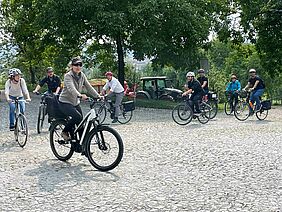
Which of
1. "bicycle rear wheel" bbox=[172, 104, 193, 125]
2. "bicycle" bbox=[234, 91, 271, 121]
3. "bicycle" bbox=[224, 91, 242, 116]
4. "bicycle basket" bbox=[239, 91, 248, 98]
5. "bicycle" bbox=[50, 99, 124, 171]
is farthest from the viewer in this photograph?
"bicycle" bbox=[224, 91, 242, 116]

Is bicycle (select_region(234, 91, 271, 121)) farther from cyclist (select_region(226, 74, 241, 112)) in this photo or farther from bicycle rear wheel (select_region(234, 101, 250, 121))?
cyclist (select_region(226, 74, 241, 112))

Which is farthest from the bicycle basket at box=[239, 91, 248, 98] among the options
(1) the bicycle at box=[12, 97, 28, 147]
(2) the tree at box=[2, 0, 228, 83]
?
(1) the bicycle at box=[12, 97, 28, 147]

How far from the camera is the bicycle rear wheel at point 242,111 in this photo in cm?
1615

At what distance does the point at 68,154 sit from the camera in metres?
8.13

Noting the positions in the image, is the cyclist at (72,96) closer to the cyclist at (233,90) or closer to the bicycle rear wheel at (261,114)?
the bicycle rear wheel at (261,114)

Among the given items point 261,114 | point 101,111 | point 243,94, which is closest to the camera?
point 101,111

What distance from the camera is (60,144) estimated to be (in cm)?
819

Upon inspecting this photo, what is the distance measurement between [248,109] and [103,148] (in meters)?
10.0

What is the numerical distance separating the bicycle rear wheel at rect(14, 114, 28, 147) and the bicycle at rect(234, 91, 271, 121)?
28.6 ft

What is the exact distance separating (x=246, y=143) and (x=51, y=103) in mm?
4377

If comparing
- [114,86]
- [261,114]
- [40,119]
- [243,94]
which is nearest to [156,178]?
[40,119]

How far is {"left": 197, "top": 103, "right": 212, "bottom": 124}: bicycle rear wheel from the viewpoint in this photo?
589 inches

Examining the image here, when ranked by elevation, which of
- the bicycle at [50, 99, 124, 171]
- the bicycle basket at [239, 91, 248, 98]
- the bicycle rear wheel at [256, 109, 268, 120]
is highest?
the bicycle basket at [239, 91, 248, 98]

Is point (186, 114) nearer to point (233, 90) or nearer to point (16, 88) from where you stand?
point (233, 90)
